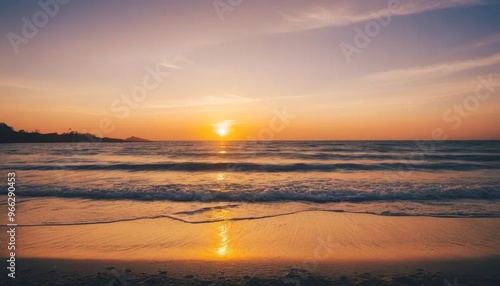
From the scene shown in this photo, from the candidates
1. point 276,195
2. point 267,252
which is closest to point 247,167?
point 276,195

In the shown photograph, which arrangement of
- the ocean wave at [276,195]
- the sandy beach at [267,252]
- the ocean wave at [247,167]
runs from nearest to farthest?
the sandy beach at [267,252] → the ocean wave at [276,195] → the ocean wave at [247,167]

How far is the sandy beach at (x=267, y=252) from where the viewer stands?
17.8 ft

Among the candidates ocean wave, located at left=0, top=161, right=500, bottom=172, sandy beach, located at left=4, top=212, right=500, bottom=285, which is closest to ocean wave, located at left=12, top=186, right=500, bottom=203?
sandy beach, located at left=4, top=212, right=500, bottom=285

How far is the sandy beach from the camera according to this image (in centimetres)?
541

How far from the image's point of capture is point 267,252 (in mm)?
6797

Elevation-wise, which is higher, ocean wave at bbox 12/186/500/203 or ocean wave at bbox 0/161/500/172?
ocean wave at bbox 0/161/500/172

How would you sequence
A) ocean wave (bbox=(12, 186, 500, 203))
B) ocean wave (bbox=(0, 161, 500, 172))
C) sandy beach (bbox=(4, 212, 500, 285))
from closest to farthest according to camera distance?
sandy beach (bbox=(4, 212, 500, 285)) < ocean wave (bbox=(12, 186, 500, 203)) < ocean wave (bbox=(0, 161, 500, 172))

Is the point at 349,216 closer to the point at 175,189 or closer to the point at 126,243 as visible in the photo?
the point at 126,243

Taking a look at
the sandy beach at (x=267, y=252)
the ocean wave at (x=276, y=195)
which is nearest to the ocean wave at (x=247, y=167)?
the ocean wave at (x=276, y=195)

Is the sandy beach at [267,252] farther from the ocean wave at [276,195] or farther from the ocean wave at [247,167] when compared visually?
the ocean wave at [247,167]

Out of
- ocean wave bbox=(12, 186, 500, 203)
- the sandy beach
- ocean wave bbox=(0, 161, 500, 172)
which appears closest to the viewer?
the sandy beach

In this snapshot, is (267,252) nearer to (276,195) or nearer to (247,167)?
(276,195)

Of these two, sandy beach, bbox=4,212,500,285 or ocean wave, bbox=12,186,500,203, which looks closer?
sandy beach, bbox=4,212,500,285

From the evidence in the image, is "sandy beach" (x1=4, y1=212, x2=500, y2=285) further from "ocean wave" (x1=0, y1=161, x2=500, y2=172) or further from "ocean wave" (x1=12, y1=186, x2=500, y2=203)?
"ocean wave" (x1=0, y1=161, x2=500, y2=172)
